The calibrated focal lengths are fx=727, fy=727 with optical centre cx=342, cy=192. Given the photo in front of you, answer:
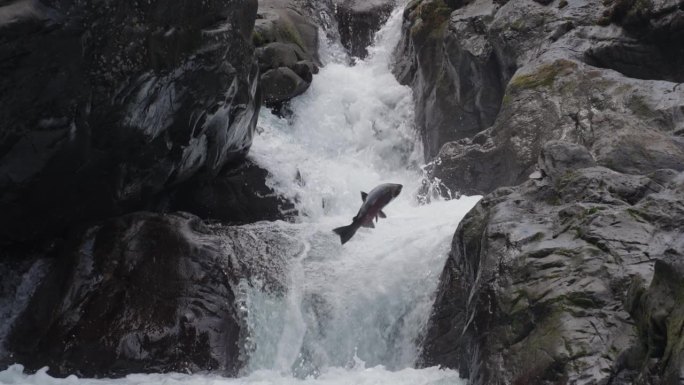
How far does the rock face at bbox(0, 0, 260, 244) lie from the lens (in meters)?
6.82

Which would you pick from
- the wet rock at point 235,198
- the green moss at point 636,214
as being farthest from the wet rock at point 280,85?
the green moss at point 636,214

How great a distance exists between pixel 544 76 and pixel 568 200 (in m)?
4.79

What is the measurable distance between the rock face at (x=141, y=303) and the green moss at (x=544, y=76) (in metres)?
4.56

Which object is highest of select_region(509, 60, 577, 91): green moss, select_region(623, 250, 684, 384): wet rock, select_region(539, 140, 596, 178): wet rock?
select_region(623, 250, 684, 384): wet rock

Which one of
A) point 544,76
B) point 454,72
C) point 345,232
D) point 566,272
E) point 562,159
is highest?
point 566,272

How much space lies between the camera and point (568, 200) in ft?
20.1

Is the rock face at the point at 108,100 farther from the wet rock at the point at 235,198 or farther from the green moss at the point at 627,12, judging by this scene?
the green moss at the point at 627,12

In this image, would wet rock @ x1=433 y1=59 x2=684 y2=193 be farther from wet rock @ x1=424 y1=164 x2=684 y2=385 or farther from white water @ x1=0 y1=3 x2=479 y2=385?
wet rock @ x1=424 y1=164 x2=684 y2=385

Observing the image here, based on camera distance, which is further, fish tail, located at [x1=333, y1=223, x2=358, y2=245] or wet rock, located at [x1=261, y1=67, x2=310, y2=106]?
wet rock, located at [x1=261, y1=67, x2=310, y2=106]

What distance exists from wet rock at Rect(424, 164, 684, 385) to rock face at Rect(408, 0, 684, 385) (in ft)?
0.04

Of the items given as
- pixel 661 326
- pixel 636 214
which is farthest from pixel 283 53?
pixel 661 326

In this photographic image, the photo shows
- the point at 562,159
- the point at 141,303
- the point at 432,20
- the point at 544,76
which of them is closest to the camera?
the point at 562,159

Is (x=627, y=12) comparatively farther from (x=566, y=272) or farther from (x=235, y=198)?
(x=566, y=272)

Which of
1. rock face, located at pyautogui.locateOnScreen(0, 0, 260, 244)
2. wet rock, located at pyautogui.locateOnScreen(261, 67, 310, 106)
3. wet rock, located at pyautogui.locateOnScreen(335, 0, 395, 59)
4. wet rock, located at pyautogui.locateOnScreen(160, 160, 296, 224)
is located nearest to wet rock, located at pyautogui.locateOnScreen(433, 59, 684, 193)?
wet rock, located at pyautogui.locateOnScreen(160, 160, 296, 224)
